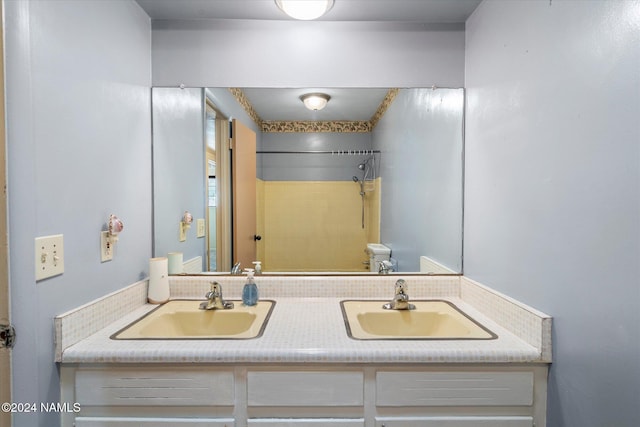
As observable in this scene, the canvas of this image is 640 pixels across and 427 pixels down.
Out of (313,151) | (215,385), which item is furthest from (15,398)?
(313,151)

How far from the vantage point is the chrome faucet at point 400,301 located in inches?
53.7

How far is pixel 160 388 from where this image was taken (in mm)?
988

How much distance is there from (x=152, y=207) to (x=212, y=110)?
0.55 metres

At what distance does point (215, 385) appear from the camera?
0.99 metres

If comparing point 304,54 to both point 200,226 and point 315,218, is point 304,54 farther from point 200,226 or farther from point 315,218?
point 200,226

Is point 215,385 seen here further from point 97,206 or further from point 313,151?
point 313,151

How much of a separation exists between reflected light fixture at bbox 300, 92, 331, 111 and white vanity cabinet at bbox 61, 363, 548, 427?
116 cm

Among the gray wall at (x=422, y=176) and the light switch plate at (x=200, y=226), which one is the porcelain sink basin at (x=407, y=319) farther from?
the light switch plate at (x=200, y=226)

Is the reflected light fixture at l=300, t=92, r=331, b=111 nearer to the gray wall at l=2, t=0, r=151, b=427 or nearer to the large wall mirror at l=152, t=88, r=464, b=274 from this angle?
the large wall mirror at l=152, t=88, r=464, b=274

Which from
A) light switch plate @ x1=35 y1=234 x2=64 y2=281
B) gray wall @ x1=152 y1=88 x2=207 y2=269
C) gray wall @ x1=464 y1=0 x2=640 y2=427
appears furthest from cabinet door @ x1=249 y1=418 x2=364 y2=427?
gray wall @ x1=152 y1=88 x2=207 y2=269

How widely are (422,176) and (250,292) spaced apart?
1.03 meters

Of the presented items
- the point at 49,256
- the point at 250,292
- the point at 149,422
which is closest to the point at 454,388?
the point at 250,292

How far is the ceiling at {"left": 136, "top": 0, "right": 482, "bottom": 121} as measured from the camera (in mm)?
1354

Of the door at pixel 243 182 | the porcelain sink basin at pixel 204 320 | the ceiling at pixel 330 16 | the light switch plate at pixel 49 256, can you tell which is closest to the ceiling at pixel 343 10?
the ceiling at pixel 330 16
